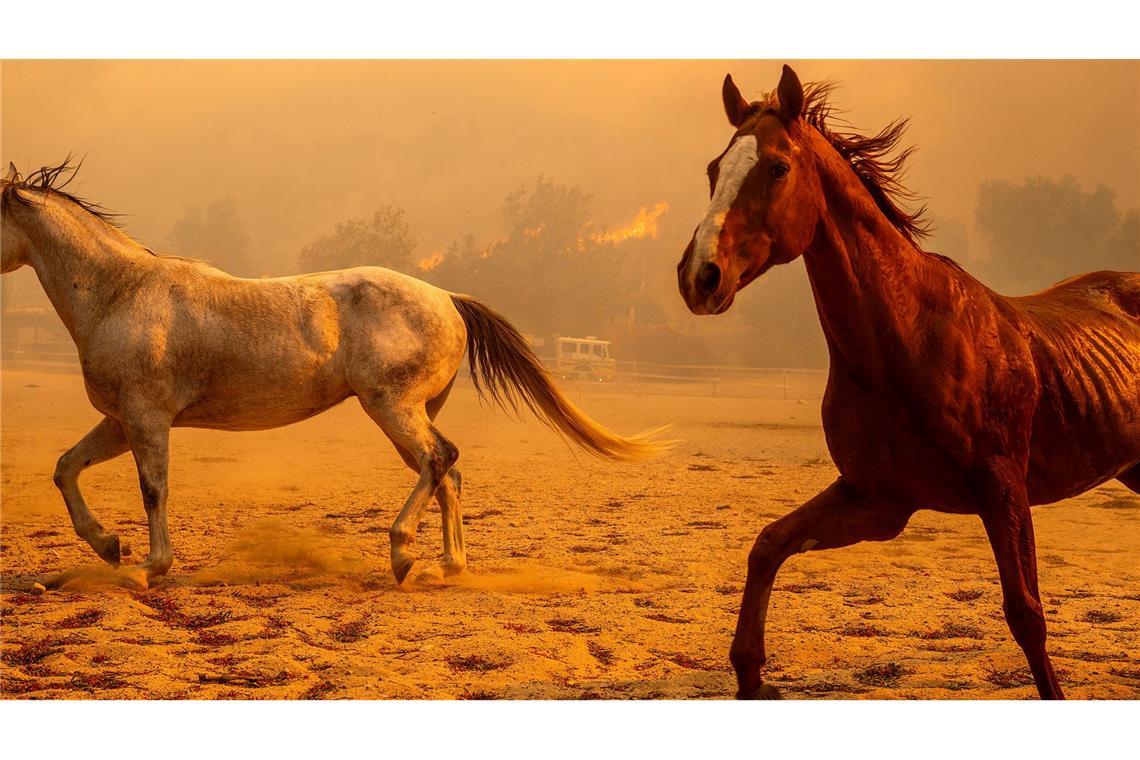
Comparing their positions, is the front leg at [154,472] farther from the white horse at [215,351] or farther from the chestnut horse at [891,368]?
the chestnut horse at [891,368]

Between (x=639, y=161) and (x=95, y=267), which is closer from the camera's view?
(x=95, y=267)

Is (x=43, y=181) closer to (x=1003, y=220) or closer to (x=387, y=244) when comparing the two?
(x=387, y=244)

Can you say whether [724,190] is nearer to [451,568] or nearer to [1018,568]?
[1018,568]

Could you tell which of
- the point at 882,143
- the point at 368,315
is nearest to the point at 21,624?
the point at 368,315


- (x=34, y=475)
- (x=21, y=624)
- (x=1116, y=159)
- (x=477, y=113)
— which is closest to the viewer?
(x=21, y=624)

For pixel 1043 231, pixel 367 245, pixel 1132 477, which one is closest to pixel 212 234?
pixel 367 245

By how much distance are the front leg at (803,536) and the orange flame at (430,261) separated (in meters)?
7.34

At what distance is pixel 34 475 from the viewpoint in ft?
26.5

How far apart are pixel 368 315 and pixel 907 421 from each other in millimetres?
2764

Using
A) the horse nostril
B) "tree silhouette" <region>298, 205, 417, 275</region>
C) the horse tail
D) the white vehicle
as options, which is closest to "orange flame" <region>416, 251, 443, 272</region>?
"tree silhouette" <region>298, 205, 417, 275</region>

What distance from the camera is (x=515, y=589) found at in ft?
16.2

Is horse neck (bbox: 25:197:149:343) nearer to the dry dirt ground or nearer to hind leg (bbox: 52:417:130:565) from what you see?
hind leg (bbox: 52:417:130:565)

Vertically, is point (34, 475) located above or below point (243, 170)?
below

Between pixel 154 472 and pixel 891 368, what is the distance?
130 inches
